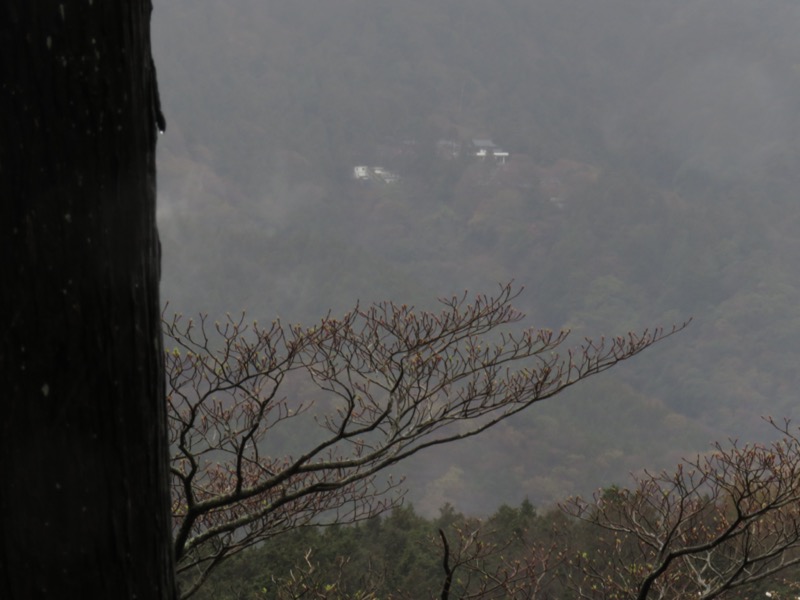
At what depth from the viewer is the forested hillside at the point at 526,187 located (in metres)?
62.2

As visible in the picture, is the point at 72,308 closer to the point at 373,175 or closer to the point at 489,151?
the point at 373,175

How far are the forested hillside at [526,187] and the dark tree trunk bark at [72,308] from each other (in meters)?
46.4


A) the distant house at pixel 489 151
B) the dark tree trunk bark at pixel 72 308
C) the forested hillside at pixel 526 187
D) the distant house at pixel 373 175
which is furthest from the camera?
the distant house at pixel 489 151

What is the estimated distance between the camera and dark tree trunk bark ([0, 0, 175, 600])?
38.6 inches

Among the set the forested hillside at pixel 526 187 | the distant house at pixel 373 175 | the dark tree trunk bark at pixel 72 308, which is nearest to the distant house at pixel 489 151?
the forested hillside at pixel 526 187

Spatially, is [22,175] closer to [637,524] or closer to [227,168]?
[637,524]

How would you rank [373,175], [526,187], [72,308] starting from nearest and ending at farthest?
[72,308] → [526,187] → [373,175]

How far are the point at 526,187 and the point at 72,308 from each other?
308 feet

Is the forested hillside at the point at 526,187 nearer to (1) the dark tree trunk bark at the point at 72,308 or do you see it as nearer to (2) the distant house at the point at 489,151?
(2) the distant house at the point at 489,151

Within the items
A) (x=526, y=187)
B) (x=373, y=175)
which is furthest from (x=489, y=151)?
(x=373, y=175)

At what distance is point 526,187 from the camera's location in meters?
93.2

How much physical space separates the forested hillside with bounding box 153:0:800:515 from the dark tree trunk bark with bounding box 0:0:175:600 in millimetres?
46393

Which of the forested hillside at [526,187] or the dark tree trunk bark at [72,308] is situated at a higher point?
the forested hillside at [526,187]

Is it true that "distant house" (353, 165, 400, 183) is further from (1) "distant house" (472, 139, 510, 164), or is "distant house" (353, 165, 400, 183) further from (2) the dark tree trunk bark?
A: (2) the dark tree trunk bark
